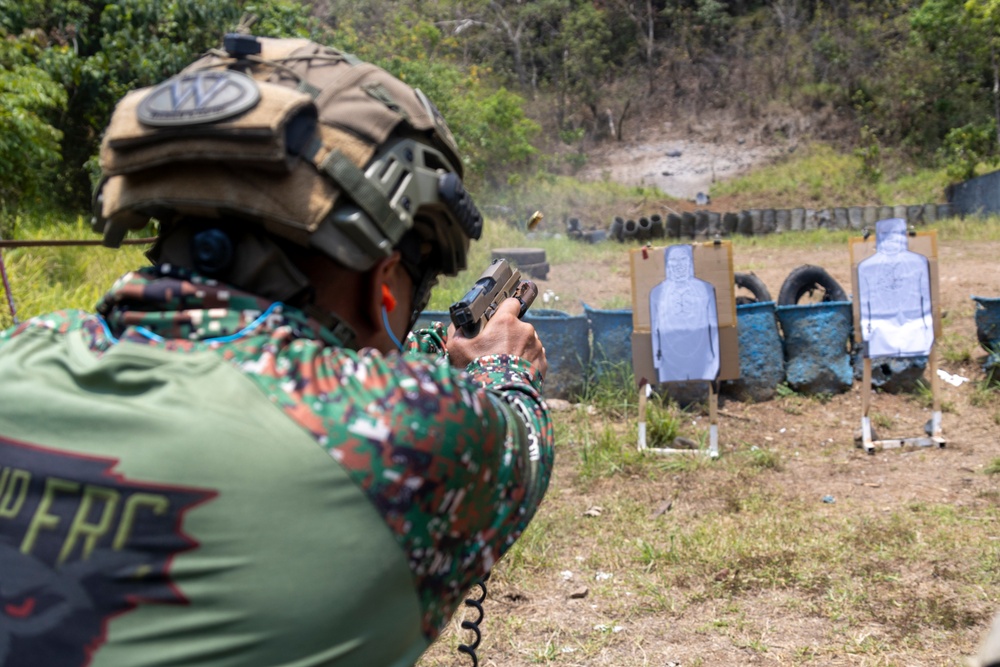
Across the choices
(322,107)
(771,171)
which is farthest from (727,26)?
(322,107)

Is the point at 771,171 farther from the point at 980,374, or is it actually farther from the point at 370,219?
the point at 370,219

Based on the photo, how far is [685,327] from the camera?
5879 mm

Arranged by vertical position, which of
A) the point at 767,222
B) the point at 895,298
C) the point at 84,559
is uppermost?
the point at 84,559

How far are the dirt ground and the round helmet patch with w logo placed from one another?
103 inches

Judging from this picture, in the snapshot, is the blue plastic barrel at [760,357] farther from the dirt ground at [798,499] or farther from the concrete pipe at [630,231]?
the concrete pipe at [630,231]

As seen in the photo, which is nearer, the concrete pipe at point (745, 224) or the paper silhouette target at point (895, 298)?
the paper silhouette target at point (895, 298)

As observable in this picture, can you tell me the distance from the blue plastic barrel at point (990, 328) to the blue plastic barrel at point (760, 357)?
4.73 ft

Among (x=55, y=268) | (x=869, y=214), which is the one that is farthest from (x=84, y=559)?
(x=869, y=214)

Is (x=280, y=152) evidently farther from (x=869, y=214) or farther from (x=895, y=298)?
(x=869, y=214)

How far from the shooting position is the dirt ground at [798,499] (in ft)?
10.5

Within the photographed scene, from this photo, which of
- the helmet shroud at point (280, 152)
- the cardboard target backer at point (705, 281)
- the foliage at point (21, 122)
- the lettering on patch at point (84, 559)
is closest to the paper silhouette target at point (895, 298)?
the cardboard target backer at point (705, 281)

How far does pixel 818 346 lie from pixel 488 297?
5.27 meters

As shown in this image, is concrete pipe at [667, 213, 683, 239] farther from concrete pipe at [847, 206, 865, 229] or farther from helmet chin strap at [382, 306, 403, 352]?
helmet chin strap at [382, 306, 403, 352]

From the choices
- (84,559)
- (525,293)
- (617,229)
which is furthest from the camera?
(617,229)
